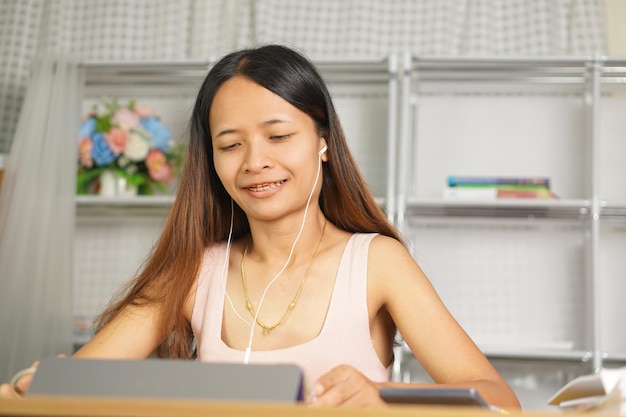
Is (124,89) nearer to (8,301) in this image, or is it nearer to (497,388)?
(8,301)

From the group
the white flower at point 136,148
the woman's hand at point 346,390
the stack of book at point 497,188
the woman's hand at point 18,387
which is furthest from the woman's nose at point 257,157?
the white flower at point 136,148

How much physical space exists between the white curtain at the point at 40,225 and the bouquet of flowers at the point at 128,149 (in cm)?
9

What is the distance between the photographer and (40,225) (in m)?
2.99

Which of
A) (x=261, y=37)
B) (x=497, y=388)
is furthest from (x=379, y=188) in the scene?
(x=497, y=388)

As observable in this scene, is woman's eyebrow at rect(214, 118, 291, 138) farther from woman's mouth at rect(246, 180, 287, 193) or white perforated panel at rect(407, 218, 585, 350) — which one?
white perforated panel at rect(407, 218, 585, 350)

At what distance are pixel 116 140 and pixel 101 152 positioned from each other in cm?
7

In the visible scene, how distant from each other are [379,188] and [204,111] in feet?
5.06

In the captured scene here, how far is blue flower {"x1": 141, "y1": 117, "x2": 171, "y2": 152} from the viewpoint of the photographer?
318 centimetres

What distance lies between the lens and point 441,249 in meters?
3.24

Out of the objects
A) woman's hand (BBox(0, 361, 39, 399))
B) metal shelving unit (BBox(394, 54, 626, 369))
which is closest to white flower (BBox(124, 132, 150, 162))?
metal shelving unit (BBox(394, 54, 626, 369))

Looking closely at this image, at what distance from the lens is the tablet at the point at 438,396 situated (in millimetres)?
811

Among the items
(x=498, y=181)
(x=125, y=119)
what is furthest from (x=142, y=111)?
(x=498, y=181)

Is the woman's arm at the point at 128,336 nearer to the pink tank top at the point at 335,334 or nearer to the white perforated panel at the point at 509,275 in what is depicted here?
the pink tank top at the point at 335,334

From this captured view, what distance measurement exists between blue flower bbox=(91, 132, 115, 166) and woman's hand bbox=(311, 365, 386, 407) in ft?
7.59
